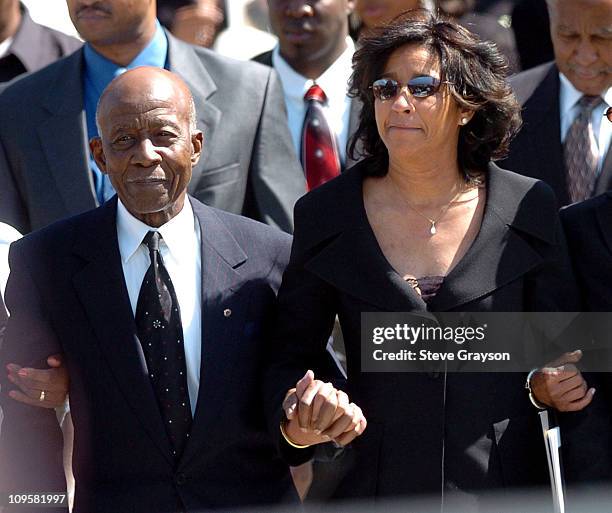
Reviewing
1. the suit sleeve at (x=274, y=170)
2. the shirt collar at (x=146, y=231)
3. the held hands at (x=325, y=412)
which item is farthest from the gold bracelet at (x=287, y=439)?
the suit sleeve at (x=274, y=170)

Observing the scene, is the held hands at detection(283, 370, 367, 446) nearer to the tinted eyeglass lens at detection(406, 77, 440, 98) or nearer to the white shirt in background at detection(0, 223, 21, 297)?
the tinted eyeglass lens at detection(406, 77, 440, 98)

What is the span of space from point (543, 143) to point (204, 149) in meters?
1.13

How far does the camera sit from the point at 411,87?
3.92 meters

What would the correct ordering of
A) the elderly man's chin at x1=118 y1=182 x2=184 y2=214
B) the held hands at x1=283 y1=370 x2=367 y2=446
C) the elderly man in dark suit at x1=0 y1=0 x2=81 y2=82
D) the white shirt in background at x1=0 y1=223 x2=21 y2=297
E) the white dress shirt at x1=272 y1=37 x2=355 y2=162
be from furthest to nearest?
the elderly man in dark suit at x1=0 y1=0 x2=81 y2=82 < the white dress shirt at x1=272 y1=37 x2=355 y2=162 < the white shirt in background at x1=0 y1=223 x2=21 y2=297 < the elderly man's chin at x1=118 y1=182 x2=184 y2=214 < the held hands at x1=283 y1=370 x2=367 y2=446

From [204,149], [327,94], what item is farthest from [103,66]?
[327,94]

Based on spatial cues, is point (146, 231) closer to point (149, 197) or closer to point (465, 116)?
point (149, 197)

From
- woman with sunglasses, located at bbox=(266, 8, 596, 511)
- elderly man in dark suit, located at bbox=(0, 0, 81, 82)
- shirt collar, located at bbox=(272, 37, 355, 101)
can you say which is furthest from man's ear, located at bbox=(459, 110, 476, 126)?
elderly man in dark suit, located at bbox=(0, 0, 81, 82)

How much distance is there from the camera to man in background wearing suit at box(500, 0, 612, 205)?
486cm

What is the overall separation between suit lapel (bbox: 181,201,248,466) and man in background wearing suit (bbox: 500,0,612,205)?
1.29 m

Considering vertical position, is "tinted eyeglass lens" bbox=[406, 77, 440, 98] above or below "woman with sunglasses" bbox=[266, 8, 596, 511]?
above

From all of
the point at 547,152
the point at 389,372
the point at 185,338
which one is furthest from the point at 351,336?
the point at 547,152

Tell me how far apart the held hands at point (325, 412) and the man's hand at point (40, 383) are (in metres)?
0.67

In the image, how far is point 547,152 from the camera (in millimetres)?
4891

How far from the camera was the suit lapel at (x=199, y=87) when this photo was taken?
4730 mm
